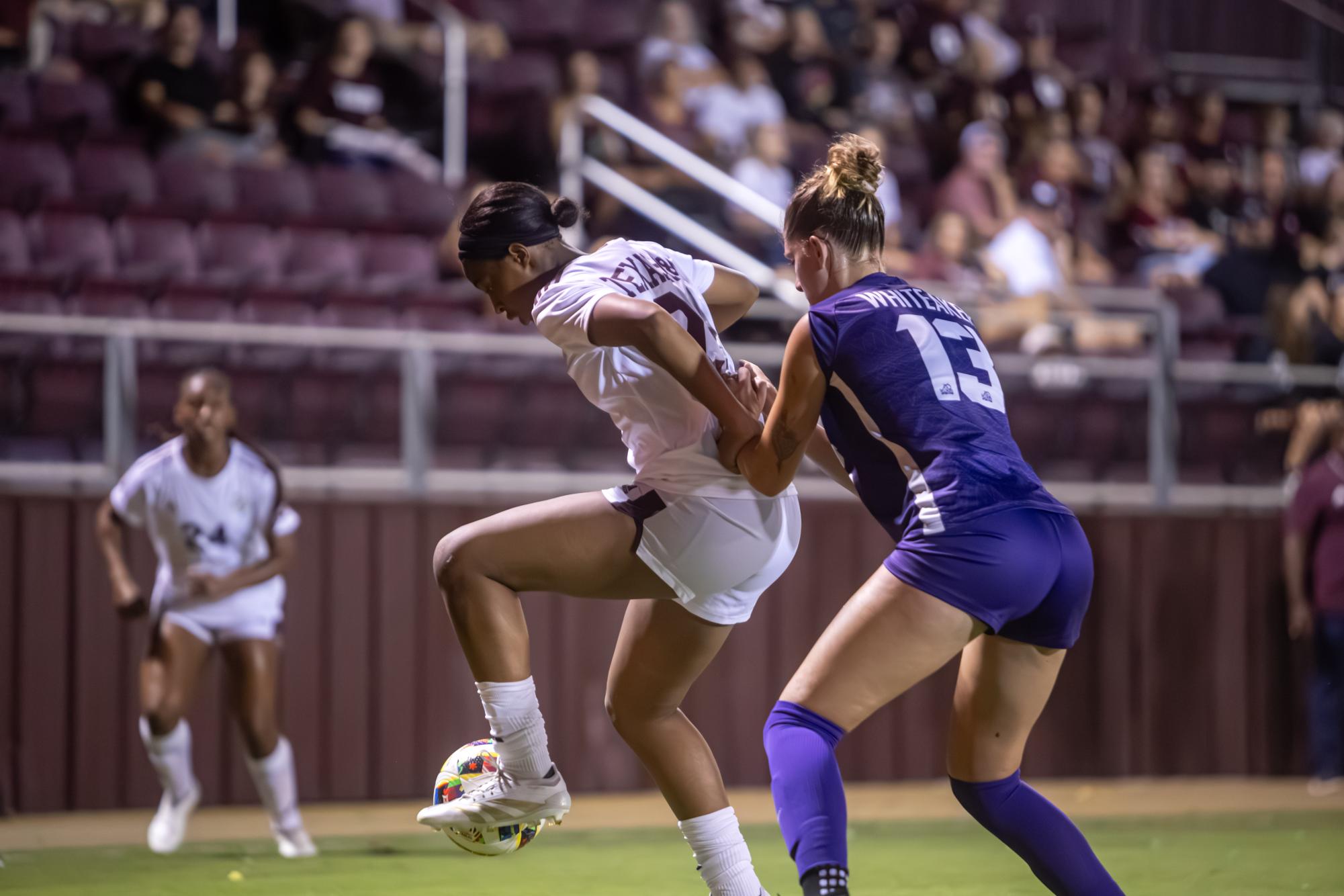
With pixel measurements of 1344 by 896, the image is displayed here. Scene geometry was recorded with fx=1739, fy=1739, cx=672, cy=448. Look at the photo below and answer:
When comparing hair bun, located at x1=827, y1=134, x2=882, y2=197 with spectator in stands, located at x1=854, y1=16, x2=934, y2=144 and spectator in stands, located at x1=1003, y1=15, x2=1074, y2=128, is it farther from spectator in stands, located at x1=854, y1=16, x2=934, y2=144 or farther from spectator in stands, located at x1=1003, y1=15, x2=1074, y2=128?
spectator in stands, located at x1=1003, y1=15, x2=1074, y2=128

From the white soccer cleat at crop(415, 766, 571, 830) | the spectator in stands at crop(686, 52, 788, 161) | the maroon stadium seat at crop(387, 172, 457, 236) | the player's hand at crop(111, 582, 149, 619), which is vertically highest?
the spectator in stands at crop(686, 52, 788, 161)

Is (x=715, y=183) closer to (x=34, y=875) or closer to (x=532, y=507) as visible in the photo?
(x=34, y=875)

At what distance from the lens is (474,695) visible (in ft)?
32.1

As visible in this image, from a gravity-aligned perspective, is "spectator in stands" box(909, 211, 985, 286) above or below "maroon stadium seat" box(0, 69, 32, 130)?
below

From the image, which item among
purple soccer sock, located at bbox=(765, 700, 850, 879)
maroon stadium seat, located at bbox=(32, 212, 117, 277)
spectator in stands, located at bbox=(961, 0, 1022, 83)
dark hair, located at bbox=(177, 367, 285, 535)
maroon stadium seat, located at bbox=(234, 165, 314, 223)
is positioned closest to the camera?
purple soccer sock, located at bbox=(765, 700, 850, 879)

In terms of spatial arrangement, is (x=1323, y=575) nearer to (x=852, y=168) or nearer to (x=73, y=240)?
(x=852, y=168)

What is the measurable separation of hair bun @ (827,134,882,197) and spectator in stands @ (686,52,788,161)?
844cm

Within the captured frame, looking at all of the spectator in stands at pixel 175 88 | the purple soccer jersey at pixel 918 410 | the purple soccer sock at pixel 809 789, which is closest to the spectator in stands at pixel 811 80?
the spectator in stands at pixel 175 88

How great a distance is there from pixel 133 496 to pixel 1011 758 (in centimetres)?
521

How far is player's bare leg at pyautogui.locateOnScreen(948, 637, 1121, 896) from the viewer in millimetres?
4145

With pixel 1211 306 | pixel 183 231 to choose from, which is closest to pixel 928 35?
pixel 1211 306

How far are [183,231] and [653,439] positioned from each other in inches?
256

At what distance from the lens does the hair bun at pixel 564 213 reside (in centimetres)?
451

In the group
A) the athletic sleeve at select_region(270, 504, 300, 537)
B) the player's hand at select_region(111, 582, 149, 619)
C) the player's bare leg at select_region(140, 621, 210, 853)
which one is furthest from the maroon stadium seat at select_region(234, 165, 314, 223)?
the player's bare leg at select_region(140, 621, 210, 853)
